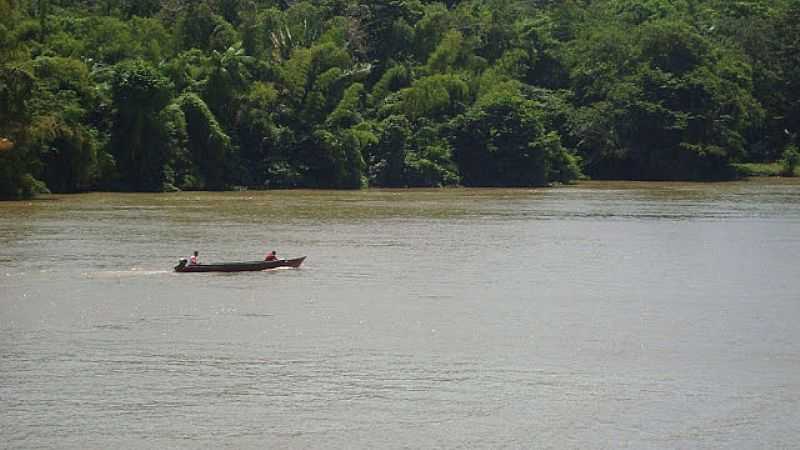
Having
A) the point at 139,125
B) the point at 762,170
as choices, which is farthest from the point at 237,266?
the point at 762,170

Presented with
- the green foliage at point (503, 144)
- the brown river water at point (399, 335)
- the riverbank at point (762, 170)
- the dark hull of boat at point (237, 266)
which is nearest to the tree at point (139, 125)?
the brown river water at point (399, 335)

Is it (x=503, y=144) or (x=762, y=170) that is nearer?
(x=503, y=144)

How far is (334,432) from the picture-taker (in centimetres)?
1556

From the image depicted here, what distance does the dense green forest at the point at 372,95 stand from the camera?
4884 cm

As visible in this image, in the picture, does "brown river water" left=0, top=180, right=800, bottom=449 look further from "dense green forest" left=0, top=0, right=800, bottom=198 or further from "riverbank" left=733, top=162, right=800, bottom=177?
"riverbank" left=733, top=162, right=800, bottom=177

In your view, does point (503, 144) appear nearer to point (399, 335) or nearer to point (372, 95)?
point (372, 95)

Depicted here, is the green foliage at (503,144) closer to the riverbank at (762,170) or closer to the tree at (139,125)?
the riverbank at (762,170)

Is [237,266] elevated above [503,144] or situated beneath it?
situated beneath

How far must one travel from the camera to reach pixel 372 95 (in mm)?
59844

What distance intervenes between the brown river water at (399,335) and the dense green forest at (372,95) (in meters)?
9.31

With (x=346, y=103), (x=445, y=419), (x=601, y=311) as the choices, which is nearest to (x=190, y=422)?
(x=445, y=419)

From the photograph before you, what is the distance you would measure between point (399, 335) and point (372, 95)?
128 ft

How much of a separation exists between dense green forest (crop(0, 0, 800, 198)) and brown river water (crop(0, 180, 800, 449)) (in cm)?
931

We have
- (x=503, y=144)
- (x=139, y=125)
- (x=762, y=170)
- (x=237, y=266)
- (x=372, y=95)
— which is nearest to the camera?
(x=237, y=266)
